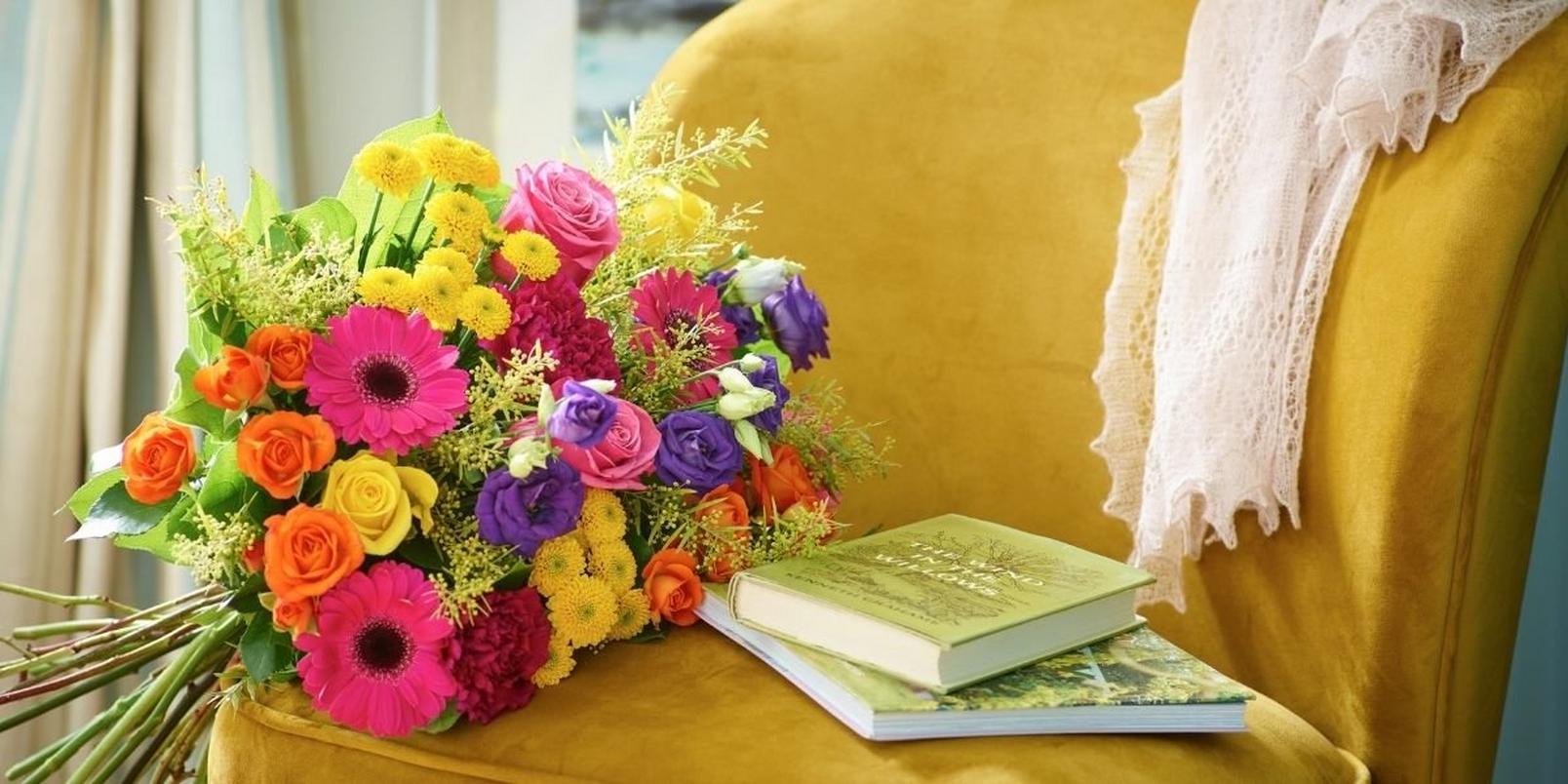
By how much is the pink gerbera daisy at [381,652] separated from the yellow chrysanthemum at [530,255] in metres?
0.19

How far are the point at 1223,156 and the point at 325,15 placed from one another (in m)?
1.22

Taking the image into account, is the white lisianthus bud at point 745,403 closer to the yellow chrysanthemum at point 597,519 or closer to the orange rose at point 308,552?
the yellow chrysanthemum at point 597,519

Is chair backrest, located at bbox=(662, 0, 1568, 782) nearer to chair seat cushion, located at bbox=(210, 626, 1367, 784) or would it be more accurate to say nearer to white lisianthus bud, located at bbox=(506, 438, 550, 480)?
chair seat cushion, located at bbox=(210, 626, 1367, 784)

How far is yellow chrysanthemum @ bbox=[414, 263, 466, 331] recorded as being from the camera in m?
0.74

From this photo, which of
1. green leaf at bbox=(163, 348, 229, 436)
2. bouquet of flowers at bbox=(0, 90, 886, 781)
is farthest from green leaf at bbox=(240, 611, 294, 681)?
green leaf at bbox=(163, 348, 229, 436)

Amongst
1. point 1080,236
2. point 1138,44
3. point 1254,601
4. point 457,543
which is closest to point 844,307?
point 1080,236

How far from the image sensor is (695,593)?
85cm

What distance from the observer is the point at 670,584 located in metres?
0.83

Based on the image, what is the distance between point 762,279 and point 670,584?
245 mm

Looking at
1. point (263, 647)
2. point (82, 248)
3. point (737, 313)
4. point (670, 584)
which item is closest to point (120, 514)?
point (263, 647)

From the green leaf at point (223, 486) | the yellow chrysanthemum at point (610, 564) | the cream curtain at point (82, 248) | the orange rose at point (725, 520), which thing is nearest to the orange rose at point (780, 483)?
the orange rose at point (725, 520)

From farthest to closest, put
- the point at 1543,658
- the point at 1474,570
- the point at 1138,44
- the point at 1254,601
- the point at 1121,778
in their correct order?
the point at 1543,658 < the point at 1138,44 < the point at 1254,601 < the point at 1474,570 < the point at 1121,778

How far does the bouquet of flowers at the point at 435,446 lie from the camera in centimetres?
71

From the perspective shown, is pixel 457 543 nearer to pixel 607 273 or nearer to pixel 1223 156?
pixel 607 273
